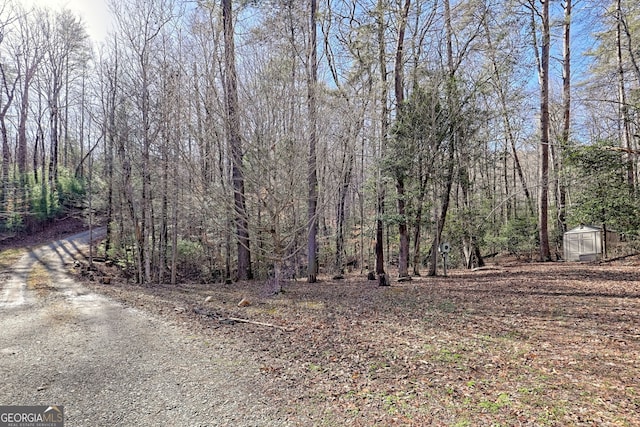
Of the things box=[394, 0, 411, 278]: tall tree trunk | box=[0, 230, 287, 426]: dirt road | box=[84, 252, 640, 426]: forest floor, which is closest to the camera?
box=[84, 252, 640, 426]: forest floor

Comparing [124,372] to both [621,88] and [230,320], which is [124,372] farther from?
[621,88]

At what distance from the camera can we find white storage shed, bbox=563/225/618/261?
40.3 feet

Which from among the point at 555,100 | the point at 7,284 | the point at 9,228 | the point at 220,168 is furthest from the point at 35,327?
the point at 555,100

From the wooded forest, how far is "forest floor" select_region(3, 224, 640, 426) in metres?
1.95

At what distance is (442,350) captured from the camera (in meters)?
3.99

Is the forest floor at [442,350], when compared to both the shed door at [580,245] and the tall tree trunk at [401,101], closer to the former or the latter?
the tall tree trunk at [401,101]

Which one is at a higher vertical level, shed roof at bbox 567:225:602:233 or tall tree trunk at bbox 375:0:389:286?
tall tree trunk at bbox 375:0:389:286

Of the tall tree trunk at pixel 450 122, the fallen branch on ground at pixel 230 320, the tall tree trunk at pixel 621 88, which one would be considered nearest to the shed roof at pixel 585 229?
the tall tree trunk at pixel 621 88

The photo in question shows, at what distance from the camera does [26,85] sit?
1925 cm

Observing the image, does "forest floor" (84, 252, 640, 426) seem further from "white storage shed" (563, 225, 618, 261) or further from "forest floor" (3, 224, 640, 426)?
"white storage shed" (563, 225, 618, 261)

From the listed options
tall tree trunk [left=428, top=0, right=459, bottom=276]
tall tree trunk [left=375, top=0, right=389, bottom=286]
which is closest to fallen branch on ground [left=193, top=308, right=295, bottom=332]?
tall tree trunk [left=375, top=0, right=389, bottom=286]

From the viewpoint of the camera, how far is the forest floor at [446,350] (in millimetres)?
2721

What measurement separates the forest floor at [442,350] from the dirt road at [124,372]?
0.81ft

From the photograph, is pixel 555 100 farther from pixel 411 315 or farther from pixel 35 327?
pixel 35 327
